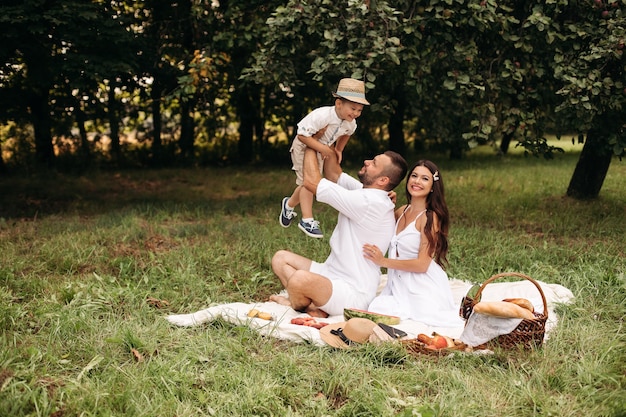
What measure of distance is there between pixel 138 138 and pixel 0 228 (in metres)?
9.32

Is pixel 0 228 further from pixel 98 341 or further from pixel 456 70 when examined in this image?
pixel 456 70

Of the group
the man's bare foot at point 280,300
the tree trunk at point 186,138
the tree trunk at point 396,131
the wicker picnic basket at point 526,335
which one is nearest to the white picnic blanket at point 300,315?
the man's bare foot at point 280,300

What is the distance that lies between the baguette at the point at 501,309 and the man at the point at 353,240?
111cm

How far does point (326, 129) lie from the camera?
555 cm

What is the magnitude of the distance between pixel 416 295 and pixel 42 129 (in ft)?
36.6

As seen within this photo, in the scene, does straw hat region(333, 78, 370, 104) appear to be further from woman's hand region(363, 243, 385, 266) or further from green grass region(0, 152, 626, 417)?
green grass region(0, 152, 626, 417)

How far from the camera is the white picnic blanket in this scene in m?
4.43

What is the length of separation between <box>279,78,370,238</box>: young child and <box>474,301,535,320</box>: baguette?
1968 millimetres

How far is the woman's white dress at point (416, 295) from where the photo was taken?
15.5ft

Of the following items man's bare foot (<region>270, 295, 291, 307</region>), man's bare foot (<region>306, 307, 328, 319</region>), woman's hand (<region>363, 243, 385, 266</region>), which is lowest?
man's bare foot (<region>270, 295, 291, 307</region>)

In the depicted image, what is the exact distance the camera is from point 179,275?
5742 millimetres

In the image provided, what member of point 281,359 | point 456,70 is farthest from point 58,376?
point 456,70

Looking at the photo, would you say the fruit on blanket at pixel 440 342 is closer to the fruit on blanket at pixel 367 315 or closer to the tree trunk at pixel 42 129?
the fruit on blanket at pixel 367 315

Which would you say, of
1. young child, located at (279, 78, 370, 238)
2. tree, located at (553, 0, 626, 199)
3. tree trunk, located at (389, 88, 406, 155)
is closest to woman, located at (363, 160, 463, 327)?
young child, located at (279, 78, 370, 238)
